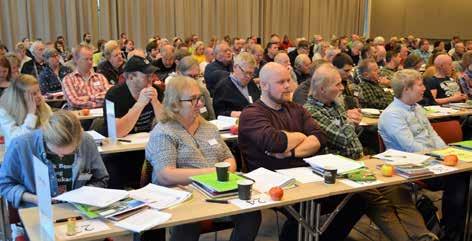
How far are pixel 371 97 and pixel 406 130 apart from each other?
1861mm

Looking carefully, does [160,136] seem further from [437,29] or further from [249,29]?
[437,29]

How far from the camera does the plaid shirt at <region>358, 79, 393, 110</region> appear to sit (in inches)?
211

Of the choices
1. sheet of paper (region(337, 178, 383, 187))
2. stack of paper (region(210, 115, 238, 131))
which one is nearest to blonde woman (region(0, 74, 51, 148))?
stack of paper (region(210, 115, 238, 131))

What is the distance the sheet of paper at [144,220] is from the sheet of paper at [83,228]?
69mm

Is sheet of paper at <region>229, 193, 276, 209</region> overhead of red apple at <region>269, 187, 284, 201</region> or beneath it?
beneath

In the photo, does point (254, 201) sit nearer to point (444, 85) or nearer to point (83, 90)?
point (83, 90)

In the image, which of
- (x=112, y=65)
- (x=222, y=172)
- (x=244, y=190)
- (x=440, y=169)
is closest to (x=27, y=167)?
(x=222, y=172)

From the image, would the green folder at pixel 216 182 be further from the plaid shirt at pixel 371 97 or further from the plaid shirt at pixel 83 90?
the plaid shirt at pixel 371 97

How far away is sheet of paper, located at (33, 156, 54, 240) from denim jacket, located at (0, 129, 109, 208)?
479mm

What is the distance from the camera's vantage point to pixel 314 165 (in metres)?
2.75

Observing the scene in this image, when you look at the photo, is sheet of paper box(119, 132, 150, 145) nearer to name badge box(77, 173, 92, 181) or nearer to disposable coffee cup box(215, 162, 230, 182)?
name badge box(77, 173, 92, 181)

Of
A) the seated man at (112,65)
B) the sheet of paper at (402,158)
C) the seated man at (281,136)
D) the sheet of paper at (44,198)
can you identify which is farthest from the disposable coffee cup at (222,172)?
the seated man at (112,65)

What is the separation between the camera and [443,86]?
231 inches

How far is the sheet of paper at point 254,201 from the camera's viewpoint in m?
2.23
